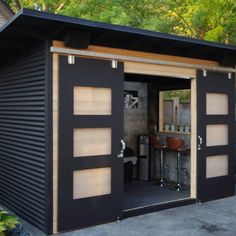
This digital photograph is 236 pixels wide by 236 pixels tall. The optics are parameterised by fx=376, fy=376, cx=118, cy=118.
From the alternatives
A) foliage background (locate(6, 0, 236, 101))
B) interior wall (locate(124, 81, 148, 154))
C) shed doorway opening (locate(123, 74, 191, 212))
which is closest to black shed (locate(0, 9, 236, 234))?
shed doorway opening (locate(123, 74, 191, 212))

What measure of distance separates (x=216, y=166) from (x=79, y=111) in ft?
10.1

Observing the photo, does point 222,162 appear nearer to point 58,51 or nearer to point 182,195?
point 182,195

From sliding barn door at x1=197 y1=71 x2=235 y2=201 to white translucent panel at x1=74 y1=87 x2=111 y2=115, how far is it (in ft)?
6.29

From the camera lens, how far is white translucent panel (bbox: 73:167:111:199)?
203 inches

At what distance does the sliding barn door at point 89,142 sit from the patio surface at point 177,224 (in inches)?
10.4

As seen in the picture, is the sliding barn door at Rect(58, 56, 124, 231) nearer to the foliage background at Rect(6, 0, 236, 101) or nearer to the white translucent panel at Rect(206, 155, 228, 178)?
the white translucent panel at Rect(206, 155, 228, 178)

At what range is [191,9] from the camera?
10.5 meters

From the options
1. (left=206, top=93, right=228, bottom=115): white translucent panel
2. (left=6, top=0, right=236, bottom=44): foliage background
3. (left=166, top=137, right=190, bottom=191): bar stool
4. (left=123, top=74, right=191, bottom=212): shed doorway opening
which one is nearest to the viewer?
(left=206, top=93, right=228, bottom=115): white translucent panel

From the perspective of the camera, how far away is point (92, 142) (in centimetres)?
530

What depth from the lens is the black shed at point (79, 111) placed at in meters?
4.92

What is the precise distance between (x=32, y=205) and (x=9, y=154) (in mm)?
1230

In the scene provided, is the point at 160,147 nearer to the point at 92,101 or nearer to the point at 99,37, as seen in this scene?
the point at 92,101

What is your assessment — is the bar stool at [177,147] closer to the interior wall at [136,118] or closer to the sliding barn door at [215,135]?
the sliding barn door at [215,135]

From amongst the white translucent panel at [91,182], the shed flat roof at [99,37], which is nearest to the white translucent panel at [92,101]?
the shed flat roof at [99,37]
